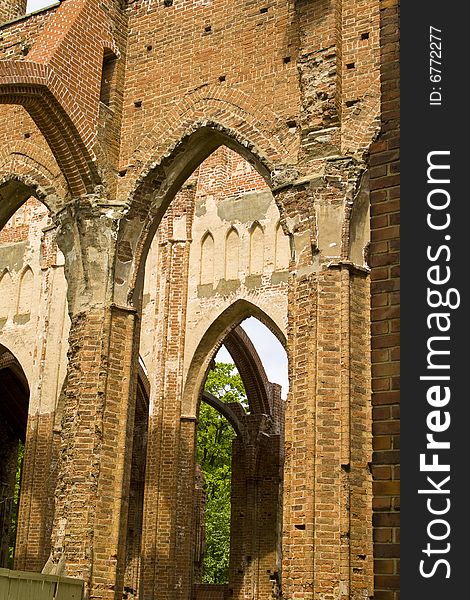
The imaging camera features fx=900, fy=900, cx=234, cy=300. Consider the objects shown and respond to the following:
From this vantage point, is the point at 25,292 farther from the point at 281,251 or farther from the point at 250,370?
the point at 281,251

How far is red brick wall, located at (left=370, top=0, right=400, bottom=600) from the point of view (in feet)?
9.49

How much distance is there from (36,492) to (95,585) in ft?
20.6

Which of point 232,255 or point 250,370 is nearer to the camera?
point 232,255

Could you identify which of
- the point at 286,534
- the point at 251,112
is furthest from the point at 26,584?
the point at 251,112

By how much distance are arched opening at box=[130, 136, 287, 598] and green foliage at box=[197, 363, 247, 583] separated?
797 cm

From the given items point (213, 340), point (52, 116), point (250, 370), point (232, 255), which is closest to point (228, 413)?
point (250, 370)

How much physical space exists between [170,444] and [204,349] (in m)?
2.23

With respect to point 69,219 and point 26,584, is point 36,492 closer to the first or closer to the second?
point 69,219

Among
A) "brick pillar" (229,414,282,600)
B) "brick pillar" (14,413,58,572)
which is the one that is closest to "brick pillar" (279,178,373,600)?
"brick pillar" (14,413,58,572)

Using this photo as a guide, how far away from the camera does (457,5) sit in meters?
3.11

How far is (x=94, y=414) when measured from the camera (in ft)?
34.8

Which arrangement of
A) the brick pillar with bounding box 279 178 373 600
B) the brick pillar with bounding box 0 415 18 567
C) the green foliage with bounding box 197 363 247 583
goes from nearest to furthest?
the brick pillar with bounding box 279 178 373 600, the brick pillar with bounding box 0 415 18 567, the green foliage with bounding box 197 363 247 583

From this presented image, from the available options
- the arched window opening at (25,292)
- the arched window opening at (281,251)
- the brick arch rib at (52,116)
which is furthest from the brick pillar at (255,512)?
the brick arch rib at (52,116)

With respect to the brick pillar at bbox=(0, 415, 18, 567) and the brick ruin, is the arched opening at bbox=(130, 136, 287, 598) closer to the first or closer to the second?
the brick ruin
